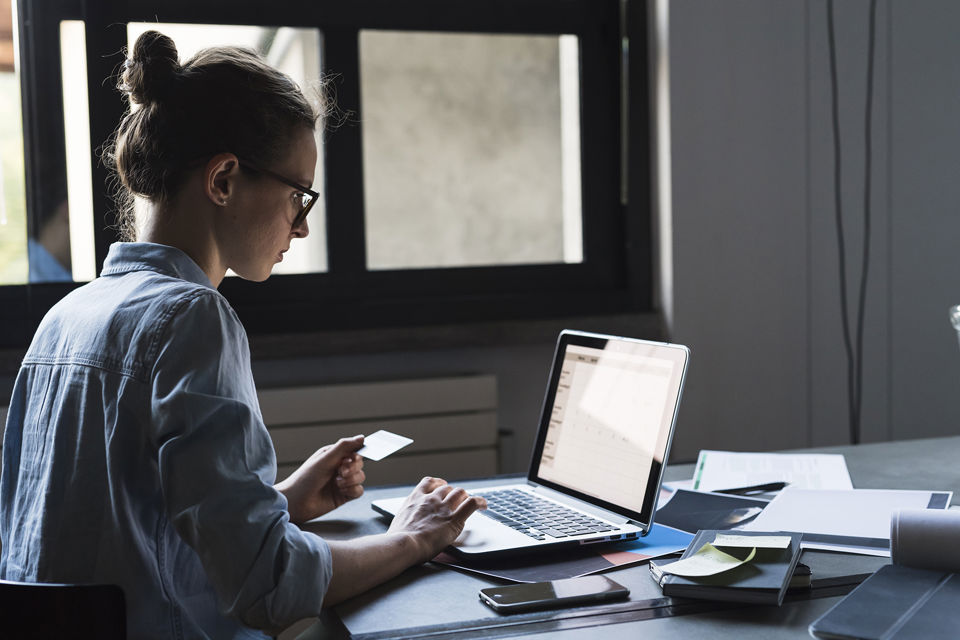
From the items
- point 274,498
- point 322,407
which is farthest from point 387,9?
point 274,498

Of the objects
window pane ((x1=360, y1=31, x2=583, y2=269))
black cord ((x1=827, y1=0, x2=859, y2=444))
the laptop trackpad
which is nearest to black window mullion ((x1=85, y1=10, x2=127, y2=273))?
window pane ((x1=360, y1=31, x2=583, y2=269))

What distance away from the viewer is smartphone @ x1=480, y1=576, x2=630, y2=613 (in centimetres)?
100

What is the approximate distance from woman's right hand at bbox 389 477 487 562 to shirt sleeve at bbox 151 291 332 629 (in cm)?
23

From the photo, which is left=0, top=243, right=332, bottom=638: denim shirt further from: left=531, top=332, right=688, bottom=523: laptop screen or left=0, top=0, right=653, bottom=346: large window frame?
left=0, top=0, right=653, bottom=346: large window frame

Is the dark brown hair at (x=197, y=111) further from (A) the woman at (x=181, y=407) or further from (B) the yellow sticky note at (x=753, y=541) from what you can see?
(B) the yellow sticky note at (x=753, y=541)

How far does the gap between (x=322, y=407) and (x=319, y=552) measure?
145cm

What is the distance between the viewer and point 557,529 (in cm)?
123

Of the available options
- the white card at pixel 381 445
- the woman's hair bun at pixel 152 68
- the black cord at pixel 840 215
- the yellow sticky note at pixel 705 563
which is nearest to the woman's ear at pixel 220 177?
the woman's hair bun at pixel 152 68

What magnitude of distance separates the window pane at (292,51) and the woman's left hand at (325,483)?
1.26 meters

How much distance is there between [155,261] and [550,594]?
22.0 inches

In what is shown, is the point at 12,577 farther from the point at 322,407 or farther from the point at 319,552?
the point at 322,407

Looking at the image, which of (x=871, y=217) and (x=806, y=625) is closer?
(x=806, y=625)

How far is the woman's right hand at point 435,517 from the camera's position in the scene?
45.8 inches

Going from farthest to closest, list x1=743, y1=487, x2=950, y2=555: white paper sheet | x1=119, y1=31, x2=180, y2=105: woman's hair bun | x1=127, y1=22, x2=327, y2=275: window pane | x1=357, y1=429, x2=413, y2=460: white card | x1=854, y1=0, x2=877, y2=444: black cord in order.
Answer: x1=854, y1=0, x2=877, y2=444: black cord < x1=127, y1=22, x2=327, y2=275: window pane < x1=357, y1=429, x2=413, y2=460: white card < x1=743, y1=487, x2=950, y2=555: white paper sheet < x1=119, y1=31, x2=180, y2=105: woman's hair bun
